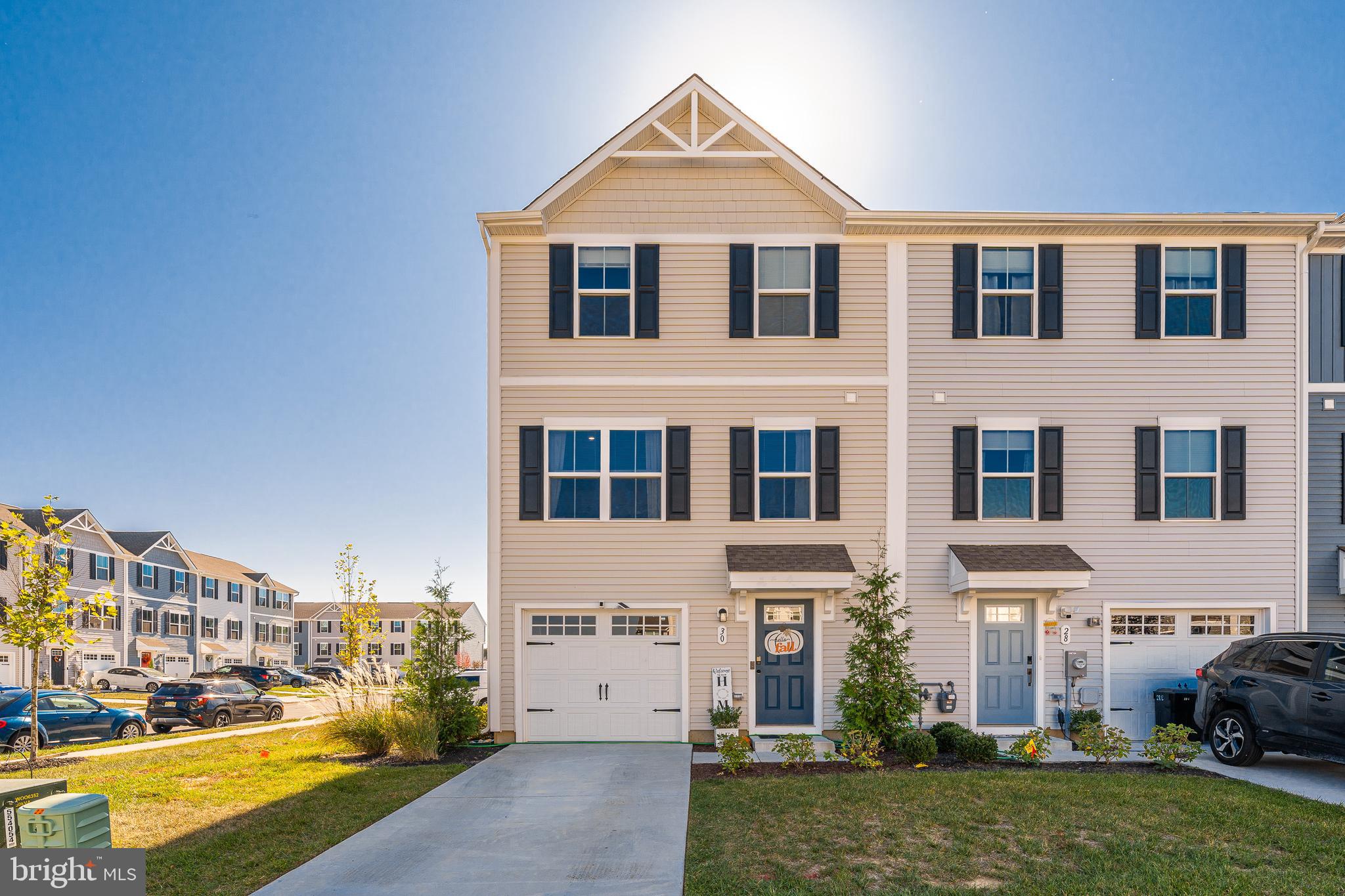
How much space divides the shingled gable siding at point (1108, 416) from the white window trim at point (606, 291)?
14.7 feet

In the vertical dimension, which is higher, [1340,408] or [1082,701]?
[1340,408]

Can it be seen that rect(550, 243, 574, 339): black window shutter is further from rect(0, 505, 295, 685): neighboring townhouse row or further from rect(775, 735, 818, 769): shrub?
rect(0, 505, 295, 685): neighboring townhouse row

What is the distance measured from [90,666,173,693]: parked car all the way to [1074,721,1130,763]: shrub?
133 feet

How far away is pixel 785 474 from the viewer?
14.4 metres

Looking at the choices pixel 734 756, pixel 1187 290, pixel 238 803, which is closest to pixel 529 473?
pixel 734 756

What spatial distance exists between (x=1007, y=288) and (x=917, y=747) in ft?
24.7

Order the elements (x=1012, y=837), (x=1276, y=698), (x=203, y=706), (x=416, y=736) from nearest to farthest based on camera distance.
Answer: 1. (x=1012, y=837)
2. (x=1276, y=698)
3. (x=416, y=736)
4. (x=203, y=706)

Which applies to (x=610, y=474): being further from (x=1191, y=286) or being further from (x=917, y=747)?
(x=1191, y=286)

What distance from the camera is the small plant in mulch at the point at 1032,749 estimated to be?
1149 centimetres

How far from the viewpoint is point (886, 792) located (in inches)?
382

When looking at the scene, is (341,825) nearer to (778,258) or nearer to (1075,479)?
(778,258)

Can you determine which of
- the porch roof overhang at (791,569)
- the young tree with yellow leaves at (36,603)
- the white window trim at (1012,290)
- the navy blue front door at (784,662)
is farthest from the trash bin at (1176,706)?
the young tree with yellow leaves at (36,603)

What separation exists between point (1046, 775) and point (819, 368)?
6813 millimetres

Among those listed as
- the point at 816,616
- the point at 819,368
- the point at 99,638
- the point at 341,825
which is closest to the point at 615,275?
the point at 819,368
